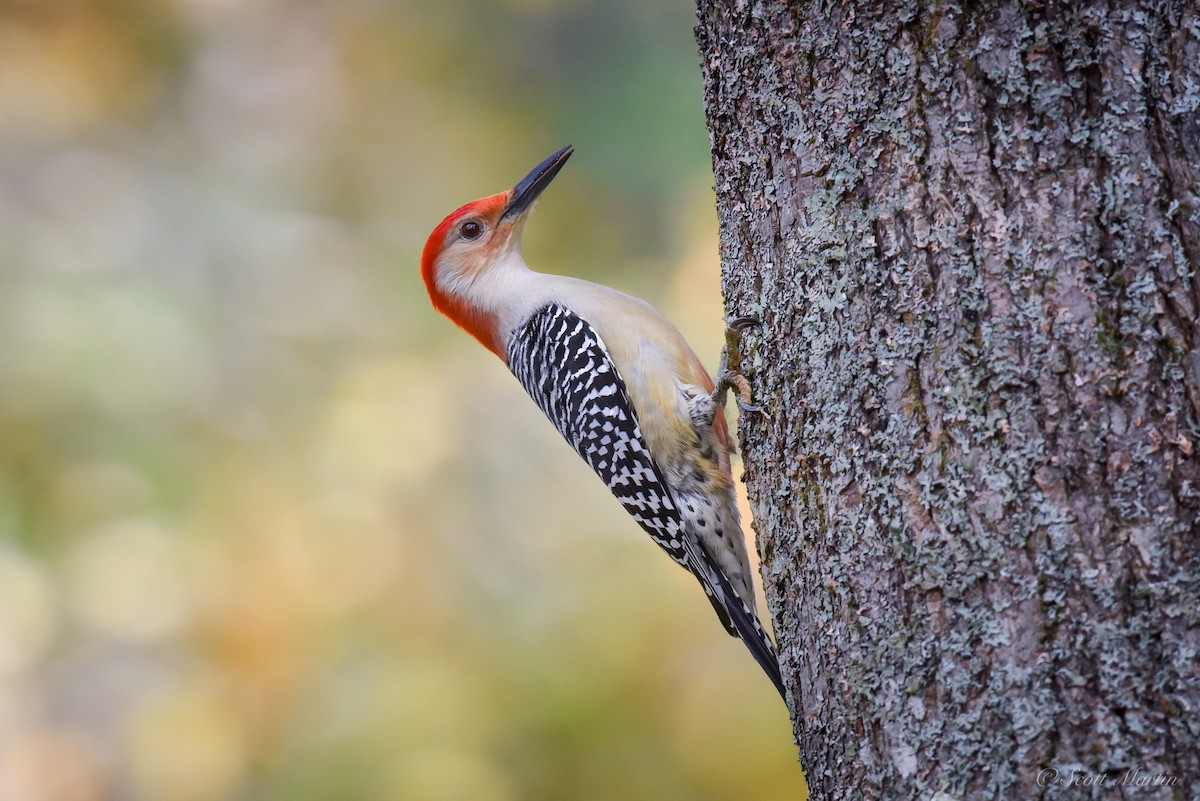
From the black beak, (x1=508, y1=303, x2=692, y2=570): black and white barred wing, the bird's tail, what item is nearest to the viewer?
the bird's tail

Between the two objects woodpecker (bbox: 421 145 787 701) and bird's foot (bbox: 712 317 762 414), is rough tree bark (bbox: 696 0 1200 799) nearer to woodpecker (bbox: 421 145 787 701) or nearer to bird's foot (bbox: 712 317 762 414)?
bird's foot (bbox: 712 317 762 414)

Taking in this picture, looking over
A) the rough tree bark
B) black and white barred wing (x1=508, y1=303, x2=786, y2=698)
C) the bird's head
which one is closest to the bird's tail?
black and white barred wing (x1=508, y1=303, x2=786, y2=698)

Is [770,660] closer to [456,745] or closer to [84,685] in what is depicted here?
[456,745]

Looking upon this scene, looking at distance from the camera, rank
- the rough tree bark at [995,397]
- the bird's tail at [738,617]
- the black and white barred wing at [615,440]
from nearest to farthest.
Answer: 1. the rough tree bark at [995,397]
2. the bird's tail at [738,617]
3. the black and white barred wing at [615,440]

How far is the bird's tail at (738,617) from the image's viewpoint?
12.0ft

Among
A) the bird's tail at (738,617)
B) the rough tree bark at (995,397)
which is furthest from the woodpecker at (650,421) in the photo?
the rough tree bark at (995,397)

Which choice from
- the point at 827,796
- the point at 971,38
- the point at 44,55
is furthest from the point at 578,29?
the point at 827,796

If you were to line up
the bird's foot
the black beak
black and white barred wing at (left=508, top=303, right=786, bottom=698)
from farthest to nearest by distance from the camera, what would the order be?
the black beak
black and white barred wing at (left=508, top=303, right=786, bottom=698)
the bird's foot

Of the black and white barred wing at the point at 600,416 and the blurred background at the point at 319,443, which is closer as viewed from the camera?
the black and white barred wing at the point at 600,416

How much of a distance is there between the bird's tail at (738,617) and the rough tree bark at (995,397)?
1.16 metres

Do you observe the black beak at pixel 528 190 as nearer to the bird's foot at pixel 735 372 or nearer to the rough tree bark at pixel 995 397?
the bird's foot at pixel 735 372


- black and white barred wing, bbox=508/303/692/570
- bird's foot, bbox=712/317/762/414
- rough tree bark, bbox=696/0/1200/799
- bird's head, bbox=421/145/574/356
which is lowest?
rough tree bark, bbox=696/0/1200/799

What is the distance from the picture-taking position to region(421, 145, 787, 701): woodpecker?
386 centimetres

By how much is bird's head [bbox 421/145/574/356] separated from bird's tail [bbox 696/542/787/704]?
171cm
